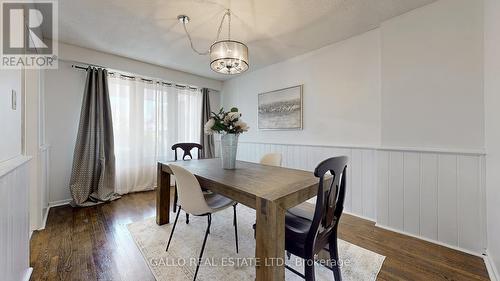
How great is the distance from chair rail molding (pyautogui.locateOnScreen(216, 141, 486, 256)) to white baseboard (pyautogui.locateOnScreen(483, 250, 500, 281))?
0.08 m

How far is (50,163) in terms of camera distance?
2.85 metres

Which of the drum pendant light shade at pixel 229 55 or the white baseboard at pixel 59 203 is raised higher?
the drum pendant light shade at pixel 229 55

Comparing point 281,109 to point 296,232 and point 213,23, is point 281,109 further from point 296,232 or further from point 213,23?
point 296,232

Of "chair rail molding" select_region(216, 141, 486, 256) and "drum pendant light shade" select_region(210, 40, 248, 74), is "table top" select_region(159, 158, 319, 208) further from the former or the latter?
"chair rail molding" select_region(216, 141, 486, 256)

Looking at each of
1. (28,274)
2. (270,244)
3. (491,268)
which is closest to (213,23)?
(270,244)

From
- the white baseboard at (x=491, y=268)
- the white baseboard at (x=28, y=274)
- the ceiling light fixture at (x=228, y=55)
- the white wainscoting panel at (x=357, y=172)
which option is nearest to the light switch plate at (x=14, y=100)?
the white baseboard at (x=28, y=274)

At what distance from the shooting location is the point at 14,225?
1.08 metres

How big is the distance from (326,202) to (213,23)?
87.6 inches

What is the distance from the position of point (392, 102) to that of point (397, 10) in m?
0.94

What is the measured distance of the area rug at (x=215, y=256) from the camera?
4.83 ft

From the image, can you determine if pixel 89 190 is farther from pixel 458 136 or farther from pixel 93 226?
pixel 458 136

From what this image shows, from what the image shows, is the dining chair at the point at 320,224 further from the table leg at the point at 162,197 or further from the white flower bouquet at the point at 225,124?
the table leg at the point at 162,197

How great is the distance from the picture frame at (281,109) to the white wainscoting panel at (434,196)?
52.0 inches

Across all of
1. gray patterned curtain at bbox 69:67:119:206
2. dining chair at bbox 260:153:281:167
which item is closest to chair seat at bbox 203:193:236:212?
dining chair at bbox 260:153:281:167
